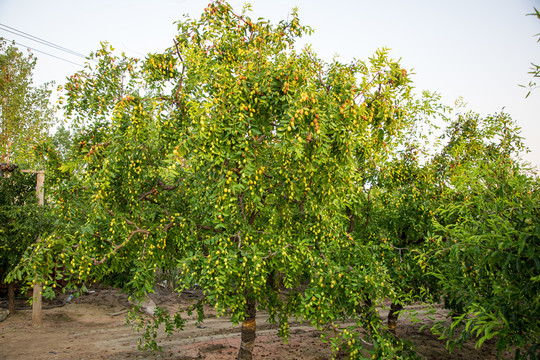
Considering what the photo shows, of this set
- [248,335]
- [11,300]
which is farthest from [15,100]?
[248,335]

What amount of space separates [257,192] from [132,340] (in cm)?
903

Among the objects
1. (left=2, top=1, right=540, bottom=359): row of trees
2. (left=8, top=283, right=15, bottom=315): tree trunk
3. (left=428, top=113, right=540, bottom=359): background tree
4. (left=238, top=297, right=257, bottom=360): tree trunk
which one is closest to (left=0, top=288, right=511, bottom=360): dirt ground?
(left=8, top=283, right=15, bottom=315): tree trunk

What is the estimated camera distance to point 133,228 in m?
5.70

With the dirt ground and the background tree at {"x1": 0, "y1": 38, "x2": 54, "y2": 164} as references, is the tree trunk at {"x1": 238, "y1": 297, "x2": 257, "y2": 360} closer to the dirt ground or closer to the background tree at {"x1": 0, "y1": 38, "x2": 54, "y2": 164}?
the dirt ground

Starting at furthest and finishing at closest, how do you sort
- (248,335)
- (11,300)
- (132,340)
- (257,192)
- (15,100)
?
1. (15,100)
2. (11,300)
3. (132,340)
4. (248,335)
5. (257,192)

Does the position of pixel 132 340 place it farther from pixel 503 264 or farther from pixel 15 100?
pixel 15 100

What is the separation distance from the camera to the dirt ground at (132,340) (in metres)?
9.80

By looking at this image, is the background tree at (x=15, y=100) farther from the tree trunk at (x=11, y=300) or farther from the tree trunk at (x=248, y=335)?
the tree trunk at (x=248, y=335)

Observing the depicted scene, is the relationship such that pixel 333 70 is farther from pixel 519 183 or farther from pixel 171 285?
pixel 171 285

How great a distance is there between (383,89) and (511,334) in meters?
3.55

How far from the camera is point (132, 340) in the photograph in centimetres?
1141

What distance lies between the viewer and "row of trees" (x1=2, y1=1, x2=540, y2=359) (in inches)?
165

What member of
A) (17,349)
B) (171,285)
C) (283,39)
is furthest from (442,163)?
(171,285)

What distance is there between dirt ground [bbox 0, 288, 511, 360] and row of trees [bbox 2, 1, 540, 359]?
3.93 metres
